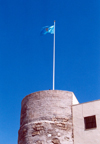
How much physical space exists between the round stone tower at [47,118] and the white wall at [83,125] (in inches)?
14.2

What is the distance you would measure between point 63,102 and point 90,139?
316 cm

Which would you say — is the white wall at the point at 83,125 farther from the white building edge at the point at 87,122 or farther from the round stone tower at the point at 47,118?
the round stone tower at the point at 47,118

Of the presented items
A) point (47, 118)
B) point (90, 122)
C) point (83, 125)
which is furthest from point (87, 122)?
point (47, 118)

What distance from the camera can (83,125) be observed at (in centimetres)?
1788

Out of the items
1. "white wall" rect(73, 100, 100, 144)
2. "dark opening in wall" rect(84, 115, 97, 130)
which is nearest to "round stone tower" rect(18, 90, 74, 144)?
"white wall" rect(73, 100, 100, 144)

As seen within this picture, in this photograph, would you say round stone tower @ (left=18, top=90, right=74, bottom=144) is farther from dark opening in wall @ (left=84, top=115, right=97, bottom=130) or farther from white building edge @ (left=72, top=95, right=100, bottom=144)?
dark opening in wall @ (left=84, top=115, right=97, bottom=130)

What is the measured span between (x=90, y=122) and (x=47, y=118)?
9.28 feet

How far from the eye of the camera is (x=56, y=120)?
1816cm

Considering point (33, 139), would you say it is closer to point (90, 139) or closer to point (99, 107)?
point (90, 139)

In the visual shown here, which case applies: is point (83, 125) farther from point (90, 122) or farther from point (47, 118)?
point (47, 118)

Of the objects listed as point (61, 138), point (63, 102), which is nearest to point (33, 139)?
point (61, 138)

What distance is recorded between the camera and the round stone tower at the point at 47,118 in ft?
57.9

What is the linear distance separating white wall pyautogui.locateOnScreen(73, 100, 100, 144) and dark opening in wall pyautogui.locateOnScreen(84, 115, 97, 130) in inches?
7.7

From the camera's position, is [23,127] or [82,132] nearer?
[82,132]
